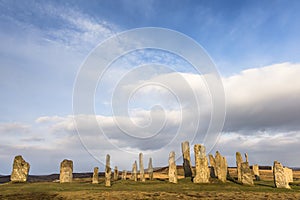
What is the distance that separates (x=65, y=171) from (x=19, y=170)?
5.70 meters

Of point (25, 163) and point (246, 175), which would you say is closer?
point (246, 175)

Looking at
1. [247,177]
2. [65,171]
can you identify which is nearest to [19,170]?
[65,171]

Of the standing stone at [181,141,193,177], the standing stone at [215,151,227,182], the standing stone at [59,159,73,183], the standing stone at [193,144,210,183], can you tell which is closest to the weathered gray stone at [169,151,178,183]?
the standing stone at [193,144,210,183]

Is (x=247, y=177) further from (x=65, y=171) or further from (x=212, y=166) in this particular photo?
(x=65, y=171)

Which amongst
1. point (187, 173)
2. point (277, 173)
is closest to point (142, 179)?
point (187, 173)

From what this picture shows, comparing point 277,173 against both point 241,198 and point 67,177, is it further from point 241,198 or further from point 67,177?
point 67,177

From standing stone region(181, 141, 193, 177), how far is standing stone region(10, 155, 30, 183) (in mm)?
21587

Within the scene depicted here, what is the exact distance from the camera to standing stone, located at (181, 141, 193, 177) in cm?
3888

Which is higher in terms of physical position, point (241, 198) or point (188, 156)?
point (188, 156)

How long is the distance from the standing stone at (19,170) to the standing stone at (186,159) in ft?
70.8

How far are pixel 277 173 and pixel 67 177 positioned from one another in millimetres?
25018

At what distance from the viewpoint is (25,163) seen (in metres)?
35.2

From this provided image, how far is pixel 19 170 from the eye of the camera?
3438cm

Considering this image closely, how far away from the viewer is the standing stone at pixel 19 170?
112 feet
